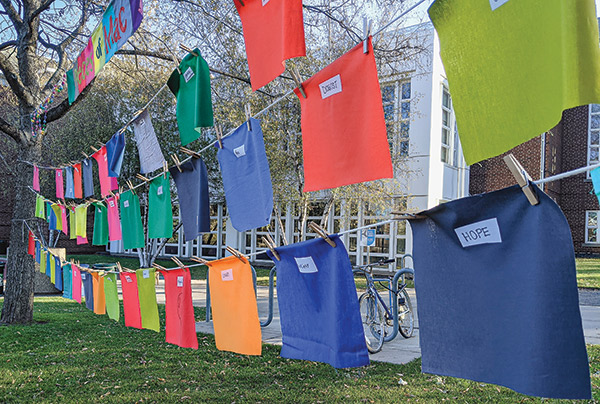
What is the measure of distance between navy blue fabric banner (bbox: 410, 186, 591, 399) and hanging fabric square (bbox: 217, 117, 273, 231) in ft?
3.62

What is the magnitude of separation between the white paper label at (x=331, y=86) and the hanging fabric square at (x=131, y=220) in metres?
3.25

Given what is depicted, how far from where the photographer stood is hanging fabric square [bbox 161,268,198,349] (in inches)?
164

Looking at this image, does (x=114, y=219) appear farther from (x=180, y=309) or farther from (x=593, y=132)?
(x=593, y=132)

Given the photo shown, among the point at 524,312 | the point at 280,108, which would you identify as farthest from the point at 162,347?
the point at 280,108

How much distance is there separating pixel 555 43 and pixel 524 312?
0.88m

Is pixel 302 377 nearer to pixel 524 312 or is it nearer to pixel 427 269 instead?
pixel 427 269

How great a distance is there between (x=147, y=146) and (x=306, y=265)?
103 inches

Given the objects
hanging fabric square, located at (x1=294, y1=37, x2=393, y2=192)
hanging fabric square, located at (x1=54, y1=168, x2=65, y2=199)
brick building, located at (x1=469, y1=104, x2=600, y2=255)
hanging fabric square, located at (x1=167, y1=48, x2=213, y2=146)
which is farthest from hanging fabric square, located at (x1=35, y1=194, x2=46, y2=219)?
brick building, located at (x1=469, y1=104, x2=600, y2=255)

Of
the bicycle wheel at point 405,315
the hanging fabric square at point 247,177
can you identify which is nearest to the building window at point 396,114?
the bicycle wheel at point 405,315

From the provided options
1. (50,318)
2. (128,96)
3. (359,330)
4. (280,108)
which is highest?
(128,96)

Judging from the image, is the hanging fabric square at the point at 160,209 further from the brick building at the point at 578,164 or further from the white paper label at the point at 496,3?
the brick building at the point at 578,164

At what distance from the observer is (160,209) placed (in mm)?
4582

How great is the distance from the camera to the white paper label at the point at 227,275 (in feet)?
11.3

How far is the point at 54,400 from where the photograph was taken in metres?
4.78
